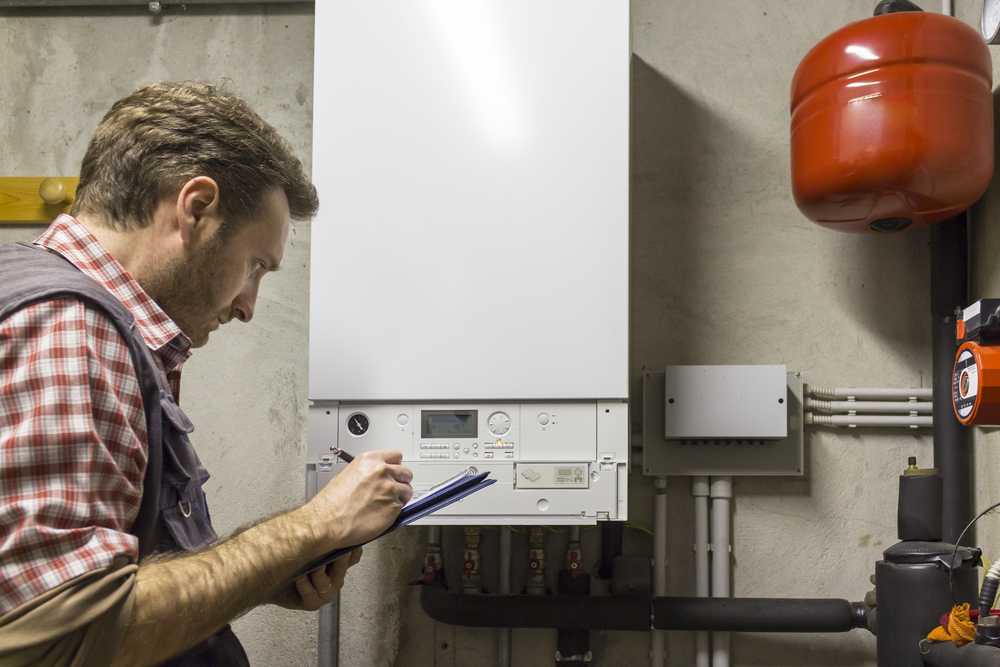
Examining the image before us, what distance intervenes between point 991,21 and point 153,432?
128cm

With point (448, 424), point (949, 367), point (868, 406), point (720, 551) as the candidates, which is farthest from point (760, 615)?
point (448, 424)

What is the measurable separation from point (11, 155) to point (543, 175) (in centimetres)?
130

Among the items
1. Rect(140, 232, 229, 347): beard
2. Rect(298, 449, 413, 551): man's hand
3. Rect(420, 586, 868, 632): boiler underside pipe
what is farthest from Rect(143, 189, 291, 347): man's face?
Rect(420, 586, 868, 632): boiler underside pipe

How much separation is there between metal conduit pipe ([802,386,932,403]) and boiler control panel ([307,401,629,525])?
19.9 inches

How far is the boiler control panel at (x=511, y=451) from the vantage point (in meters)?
1.22

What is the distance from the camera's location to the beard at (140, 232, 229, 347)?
787 millimetres

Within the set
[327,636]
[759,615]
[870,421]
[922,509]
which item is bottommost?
[327,636]

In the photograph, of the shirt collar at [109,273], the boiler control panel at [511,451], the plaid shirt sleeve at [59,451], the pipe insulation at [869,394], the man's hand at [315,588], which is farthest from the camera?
the pipe insulation at [869,394]

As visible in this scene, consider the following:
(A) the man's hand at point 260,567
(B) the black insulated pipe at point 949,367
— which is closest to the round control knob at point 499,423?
(A) the man's hand at point 260,567

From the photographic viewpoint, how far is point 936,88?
112cm

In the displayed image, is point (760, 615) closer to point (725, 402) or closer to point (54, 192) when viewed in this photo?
point (725, 402)

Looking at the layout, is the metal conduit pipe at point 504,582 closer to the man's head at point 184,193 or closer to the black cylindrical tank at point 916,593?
the black cylindrical tank at point 916,593

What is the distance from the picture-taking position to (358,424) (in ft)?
4.13

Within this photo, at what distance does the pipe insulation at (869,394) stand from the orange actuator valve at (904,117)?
396 mm
